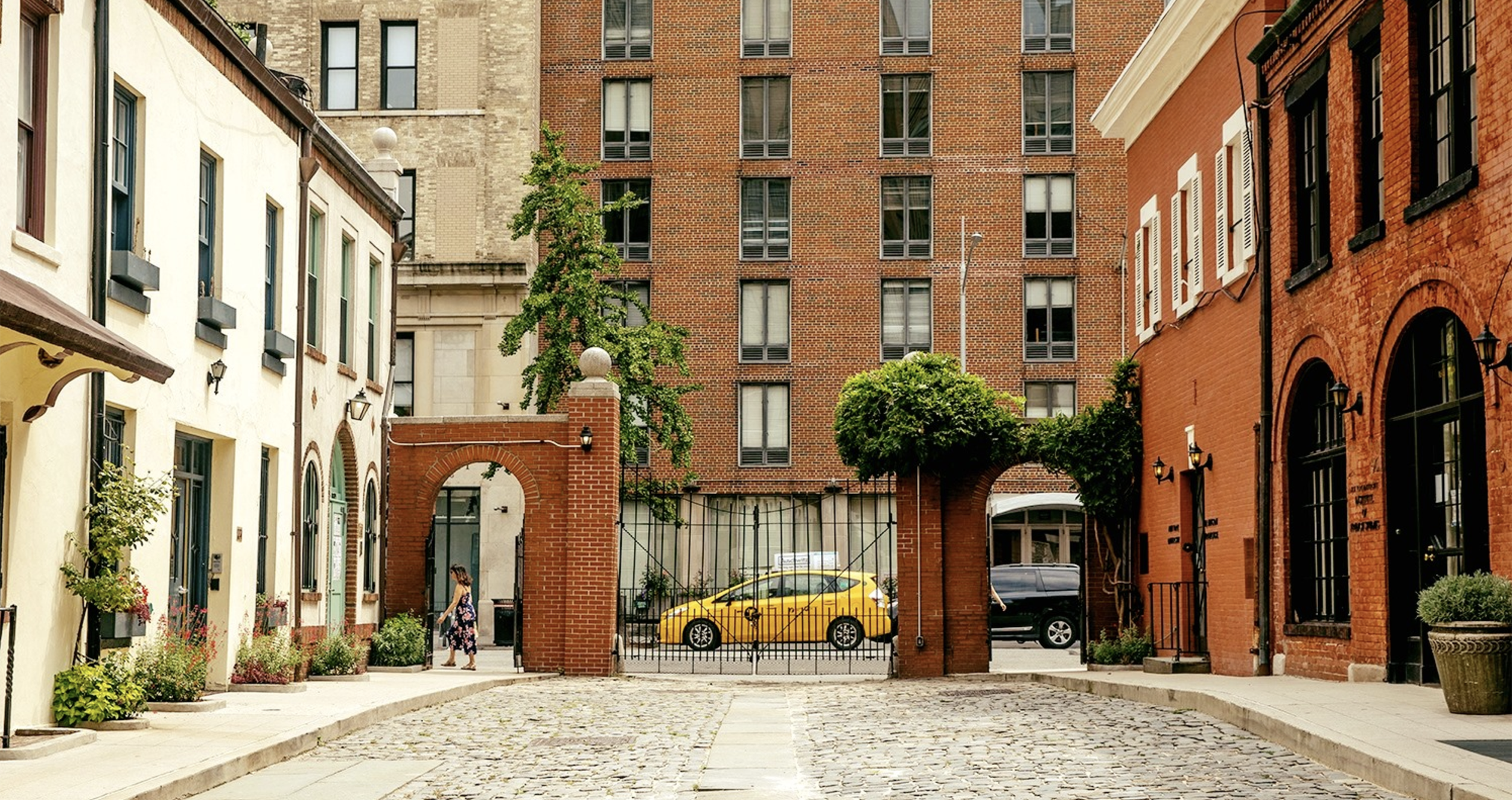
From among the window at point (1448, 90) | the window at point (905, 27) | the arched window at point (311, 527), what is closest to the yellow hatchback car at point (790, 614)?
the arched window at point (311, 527)

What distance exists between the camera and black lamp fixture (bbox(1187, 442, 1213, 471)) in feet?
73.2

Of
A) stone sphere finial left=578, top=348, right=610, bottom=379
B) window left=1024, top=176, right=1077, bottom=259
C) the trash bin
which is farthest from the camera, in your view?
window left=1024, top=176, right=1077, bottom=259

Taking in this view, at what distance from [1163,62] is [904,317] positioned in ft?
74.1

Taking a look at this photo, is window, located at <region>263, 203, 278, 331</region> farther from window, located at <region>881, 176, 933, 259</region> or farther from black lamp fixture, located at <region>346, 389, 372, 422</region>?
window, located at <region>881, 176, 933, 259</region>

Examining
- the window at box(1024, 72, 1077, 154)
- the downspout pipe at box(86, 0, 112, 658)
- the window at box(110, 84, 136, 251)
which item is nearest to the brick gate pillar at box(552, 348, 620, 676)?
the window at box(110, 84, 136, 251)

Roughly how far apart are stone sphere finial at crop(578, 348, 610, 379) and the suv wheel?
1323cm

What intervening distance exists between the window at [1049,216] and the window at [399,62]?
622 inches

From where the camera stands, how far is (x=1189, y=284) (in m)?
23.8

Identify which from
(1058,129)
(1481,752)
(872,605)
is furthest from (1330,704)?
(1058,129)

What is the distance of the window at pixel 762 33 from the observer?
47594mm

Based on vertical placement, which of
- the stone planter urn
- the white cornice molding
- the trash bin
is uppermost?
the white cornice molding

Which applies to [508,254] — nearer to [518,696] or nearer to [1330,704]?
[518,696]

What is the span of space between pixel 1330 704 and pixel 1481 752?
3.62 m

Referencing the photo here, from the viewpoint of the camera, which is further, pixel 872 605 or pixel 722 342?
pixel 722 342
